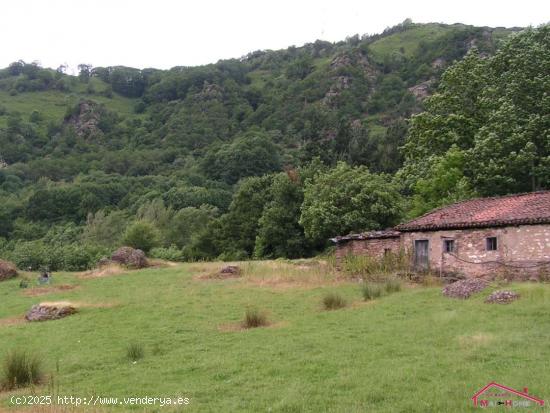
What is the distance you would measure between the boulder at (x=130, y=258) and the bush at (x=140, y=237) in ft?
52.2

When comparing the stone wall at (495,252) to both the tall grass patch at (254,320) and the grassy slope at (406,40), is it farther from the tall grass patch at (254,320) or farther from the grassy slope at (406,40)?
the grassy slope at (406,40)

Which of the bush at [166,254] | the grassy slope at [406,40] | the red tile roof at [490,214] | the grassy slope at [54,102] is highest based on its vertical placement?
the grassy slope at [406,40]

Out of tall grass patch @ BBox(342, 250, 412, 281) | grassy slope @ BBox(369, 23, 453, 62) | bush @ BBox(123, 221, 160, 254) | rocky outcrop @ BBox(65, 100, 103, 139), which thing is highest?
grassy slope @ BBox(369, 23, 453, 62)

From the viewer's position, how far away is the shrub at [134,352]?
13.8 m

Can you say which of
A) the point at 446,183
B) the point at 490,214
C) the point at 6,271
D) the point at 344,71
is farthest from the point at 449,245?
the point at 344,71

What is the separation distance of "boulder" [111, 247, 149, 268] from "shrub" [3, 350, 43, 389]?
26.4 meters

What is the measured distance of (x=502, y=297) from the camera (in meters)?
17.4

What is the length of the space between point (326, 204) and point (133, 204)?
6792 centimetres

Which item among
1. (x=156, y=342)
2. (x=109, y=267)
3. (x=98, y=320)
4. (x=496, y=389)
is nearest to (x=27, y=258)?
(x=109, y=267)

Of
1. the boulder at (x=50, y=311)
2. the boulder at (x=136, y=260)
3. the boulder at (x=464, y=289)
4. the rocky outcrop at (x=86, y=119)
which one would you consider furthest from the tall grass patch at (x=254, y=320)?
the rocky outcrop at (x=86, y=119)

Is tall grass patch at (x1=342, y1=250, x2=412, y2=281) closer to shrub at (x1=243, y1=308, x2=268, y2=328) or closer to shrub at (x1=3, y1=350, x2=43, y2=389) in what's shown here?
shrub at (x1=243, y1=308, x2=268, y2=328)

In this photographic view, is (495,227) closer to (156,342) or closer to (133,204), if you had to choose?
(156,342)

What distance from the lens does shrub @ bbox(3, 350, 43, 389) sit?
11.8m

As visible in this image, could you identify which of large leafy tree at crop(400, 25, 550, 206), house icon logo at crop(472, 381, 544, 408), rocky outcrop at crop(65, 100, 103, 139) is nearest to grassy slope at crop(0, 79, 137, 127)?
rocky outcrop at crop(65, 100, 103, 139)
